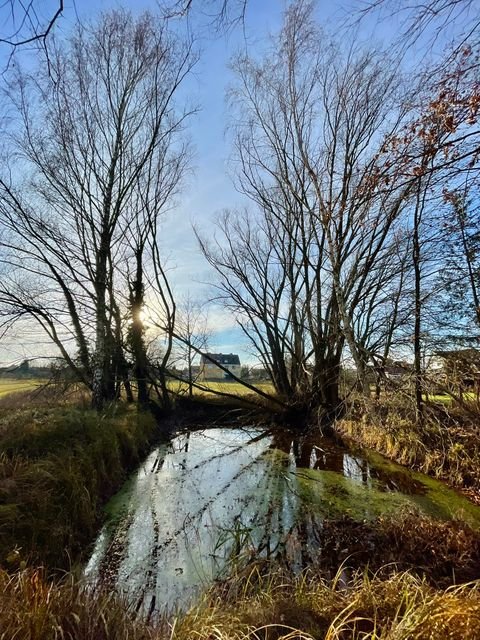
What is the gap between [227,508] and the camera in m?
4.96

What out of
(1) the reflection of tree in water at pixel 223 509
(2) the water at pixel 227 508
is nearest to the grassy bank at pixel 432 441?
(2) the water at pixel 227 508

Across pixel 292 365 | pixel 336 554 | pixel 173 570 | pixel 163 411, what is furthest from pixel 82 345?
pixel 336 554

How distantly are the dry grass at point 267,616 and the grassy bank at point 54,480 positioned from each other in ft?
2.57

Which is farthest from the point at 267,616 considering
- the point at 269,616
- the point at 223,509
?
the point at 223,509

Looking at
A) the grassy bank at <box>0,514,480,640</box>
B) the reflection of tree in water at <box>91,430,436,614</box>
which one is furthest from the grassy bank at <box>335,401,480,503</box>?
the grassy bank at <box>0,514,480,640</box>

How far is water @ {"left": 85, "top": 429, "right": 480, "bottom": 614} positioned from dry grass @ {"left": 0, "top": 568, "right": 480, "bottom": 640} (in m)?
1.00

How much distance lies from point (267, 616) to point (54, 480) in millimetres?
3187

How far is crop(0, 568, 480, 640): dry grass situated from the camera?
1.70 m

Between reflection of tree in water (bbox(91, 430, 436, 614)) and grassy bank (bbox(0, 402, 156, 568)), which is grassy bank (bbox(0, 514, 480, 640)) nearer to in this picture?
grassy bank (bbox(0, 402, 156, 568))

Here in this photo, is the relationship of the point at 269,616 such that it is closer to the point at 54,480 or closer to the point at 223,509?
the point at 223,509

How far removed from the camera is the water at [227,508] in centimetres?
343

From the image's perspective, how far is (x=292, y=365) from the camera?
1214 cm

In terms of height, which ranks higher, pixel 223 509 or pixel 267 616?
pixel 267 616

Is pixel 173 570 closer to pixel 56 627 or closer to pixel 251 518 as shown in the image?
pixel 251 518
